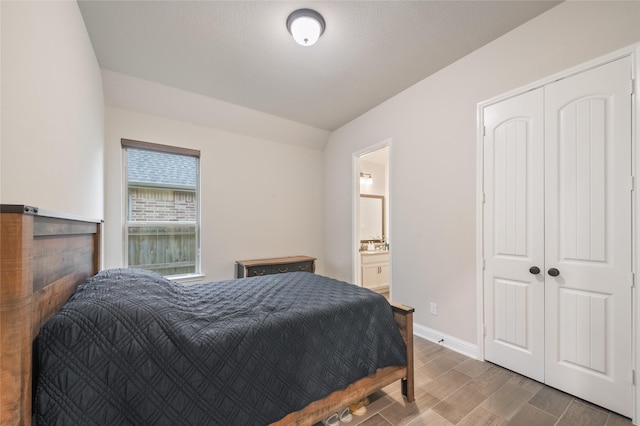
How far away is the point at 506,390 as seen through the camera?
6.18 ft

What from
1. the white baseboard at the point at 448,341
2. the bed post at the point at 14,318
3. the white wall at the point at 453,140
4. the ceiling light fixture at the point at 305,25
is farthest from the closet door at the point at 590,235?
the bed post at the point at 14,318

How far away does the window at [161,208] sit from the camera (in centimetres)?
313

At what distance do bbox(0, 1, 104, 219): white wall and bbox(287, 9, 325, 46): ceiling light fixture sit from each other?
1.43 m

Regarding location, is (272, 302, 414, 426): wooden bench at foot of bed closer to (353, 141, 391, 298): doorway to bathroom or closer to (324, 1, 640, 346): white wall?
(324, 1, 640, 346): white wall

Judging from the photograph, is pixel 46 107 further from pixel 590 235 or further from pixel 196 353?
pixel 590 235

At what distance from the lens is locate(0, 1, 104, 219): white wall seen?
0.97m

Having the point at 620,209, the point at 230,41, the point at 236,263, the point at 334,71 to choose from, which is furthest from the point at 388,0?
the point at 236,263

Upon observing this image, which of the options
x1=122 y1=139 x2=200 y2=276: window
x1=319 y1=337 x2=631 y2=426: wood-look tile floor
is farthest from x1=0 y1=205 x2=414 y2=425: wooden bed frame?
x1=122 y1=139 x2=200 y2=276: window

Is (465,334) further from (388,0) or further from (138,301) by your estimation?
(388,0)

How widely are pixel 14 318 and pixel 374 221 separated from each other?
4.92 meters

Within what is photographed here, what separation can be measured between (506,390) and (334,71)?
323 centimetres

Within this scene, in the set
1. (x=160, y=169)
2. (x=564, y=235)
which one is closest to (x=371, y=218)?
(x=564, y=235)

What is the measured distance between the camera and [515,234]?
2.13m

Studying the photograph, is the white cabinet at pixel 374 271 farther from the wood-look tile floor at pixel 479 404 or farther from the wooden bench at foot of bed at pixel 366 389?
the wooden bench at foot of bed at pixel 366 389
